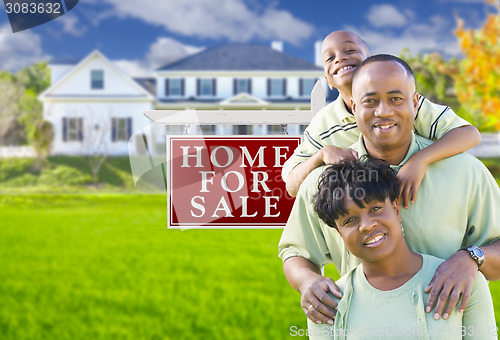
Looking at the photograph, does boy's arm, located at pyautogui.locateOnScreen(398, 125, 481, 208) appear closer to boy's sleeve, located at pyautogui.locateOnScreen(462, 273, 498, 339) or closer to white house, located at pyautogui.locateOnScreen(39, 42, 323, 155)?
boy's sleeve, located at pyautogui.locateOnScreen(462, 273, 498, 339)

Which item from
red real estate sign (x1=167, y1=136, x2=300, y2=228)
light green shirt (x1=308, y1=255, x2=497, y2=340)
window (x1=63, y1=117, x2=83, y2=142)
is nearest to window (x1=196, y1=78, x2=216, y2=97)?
window (x1=63, y1=117, x2=83, y2=142)

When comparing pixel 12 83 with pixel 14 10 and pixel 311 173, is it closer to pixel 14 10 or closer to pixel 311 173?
pixel 14 10

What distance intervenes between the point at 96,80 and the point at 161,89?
2.36 meters

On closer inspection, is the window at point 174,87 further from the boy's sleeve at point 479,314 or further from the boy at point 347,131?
the boy's sleeve at point 479,314

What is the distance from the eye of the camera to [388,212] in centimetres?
166

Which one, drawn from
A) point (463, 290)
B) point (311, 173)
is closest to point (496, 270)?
point (463, 290)

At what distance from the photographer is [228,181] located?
258 cm

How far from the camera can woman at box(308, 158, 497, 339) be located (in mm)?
1653

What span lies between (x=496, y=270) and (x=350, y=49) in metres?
0.97

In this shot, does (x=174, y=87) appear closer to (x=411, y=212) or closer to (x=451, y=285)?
(x=411, y=212)

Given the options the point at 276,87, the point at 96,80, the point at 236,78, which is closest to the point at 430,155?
the point at 276,87

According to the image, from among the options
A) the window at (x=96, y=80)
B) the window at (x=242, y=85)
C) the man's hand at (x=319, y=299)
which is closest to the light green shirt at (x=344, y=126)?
the man's hand at (x=319, y=299)

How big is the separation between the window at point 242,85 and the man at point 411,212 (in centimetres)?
1780

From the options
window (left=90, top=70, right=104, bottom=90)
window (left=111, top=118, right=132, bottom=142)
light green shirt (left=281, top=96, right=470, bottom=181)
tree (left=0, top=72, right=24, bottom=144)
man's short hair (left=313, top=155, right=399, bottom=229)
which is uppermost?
window (left=90, top=70, right=104, bottom=90)
